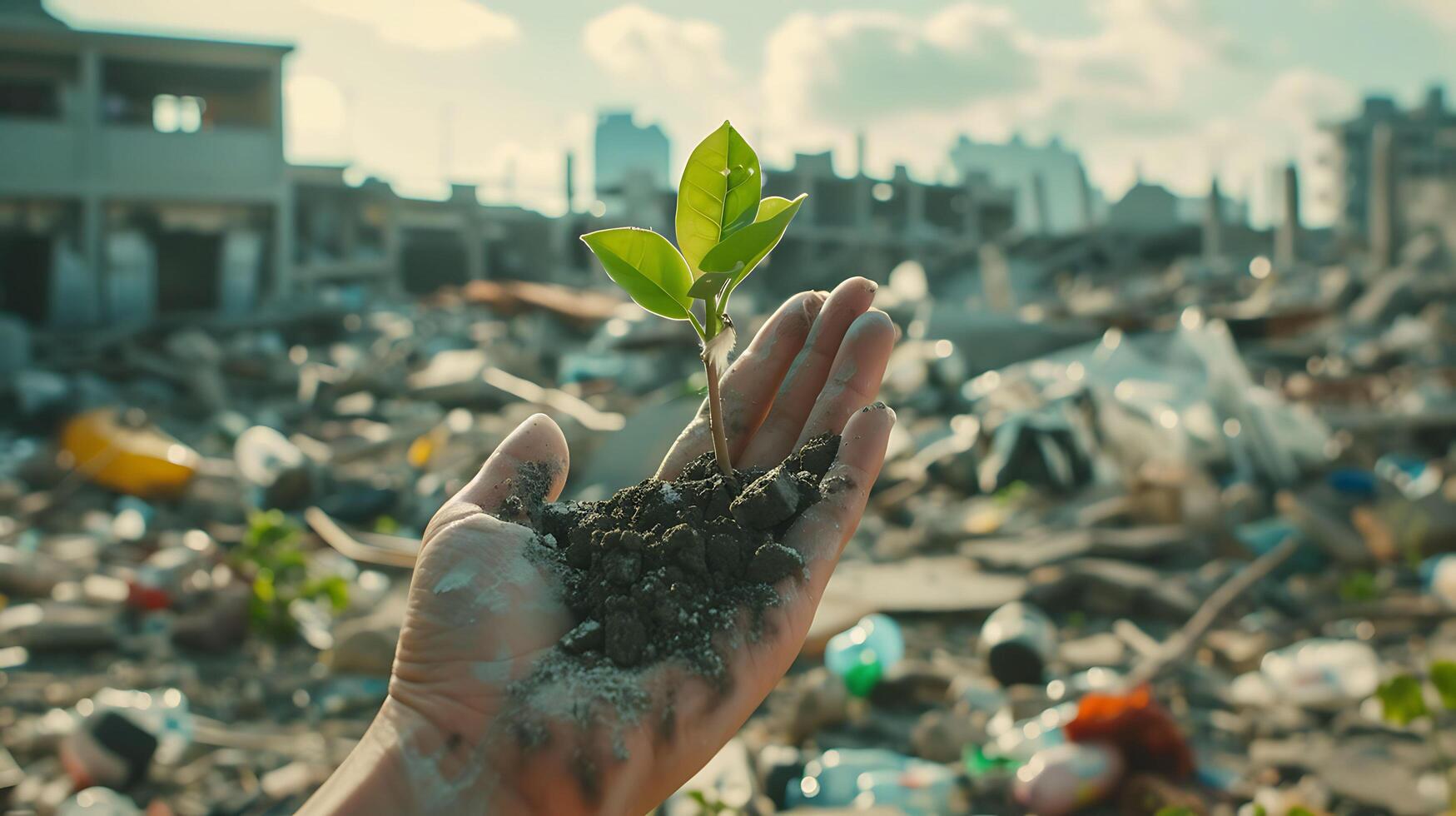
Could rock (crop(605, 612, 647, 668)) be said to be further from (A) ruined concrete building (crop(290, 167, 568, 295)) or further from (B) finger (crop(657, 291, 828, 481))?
(A) ruined concrete building (crop(290, 167, 568, 295))

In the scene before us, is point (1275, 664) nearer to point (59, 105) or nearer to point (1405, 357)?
point (1405, 357)

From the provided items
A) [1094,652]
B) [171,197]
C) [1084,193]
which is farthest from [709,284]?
[1084,193]

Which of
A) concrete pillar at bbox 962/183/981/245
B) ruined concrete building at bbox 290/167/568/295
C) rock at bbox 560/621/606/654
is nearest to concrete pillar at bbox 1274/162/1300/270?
concrete pillar at bbox 962/183/981/245

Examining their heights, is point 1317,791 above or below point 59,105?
below

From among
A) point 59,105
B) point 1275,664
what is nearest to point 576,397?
point 1275,664

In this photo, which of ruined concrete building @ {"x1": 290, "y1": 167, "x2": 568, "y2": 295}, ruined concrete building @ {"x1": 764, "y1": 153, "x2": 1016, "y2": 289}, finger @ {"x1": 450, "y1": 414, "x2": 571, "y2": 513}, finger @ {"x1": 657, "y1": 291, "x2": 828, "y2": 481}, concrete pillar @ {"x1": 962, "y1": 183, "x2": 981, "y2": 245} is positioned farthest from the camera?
concrete pillar @ {"x1": 962, "y1": 183, "x2": 981, "y2": 245}

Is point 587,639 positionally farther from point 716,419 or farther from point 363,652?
point 363,652
